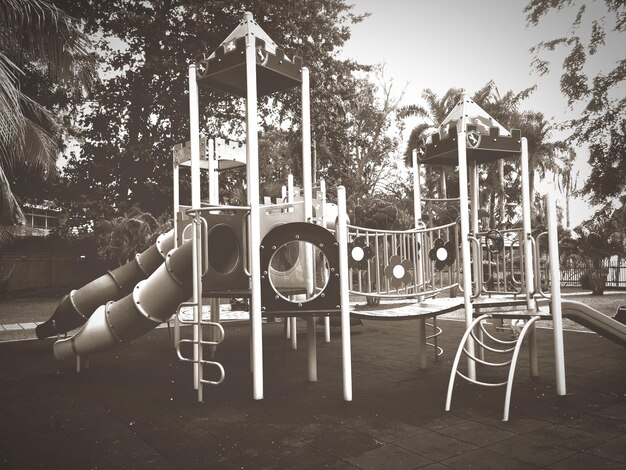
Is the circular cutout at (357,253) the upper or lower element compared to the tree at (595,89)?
lower

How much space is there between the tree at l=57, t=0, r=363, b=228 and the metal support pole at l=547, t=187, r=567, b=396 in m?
12.8

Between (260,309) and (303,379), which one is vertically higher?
(260,309)

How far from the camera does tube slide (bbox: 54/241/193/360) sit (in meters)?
5.32

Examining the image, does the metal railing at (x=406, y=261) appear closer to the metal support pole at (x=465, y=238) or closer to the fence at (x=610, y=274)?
the metal support pole at (x=465, y=238)

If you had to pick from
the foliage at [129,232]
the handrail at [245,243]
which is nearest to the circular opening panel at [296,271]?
the handrail at [245,243]

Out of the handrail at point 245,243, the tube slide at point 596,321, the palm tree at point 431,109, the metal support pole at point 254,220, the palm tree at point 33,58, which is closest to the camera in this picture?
the metal support pole at point 254,220

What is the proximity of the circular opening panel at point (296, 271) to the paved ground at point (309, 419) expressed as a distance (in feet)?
2.96

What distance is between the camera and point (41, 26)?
33.5 ft

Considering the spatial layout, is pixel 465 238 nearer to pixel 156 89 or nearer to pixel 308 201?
pixel 308 201

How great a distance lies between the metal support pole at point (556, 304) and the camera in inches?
168

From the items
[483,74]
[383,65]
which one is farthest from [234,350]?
[483,74]

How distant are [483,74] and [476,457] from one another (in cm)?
3060

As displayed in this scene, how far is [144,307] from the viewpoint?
212 inches

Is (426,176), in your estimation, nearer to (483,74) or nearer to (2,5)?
(483,74)
